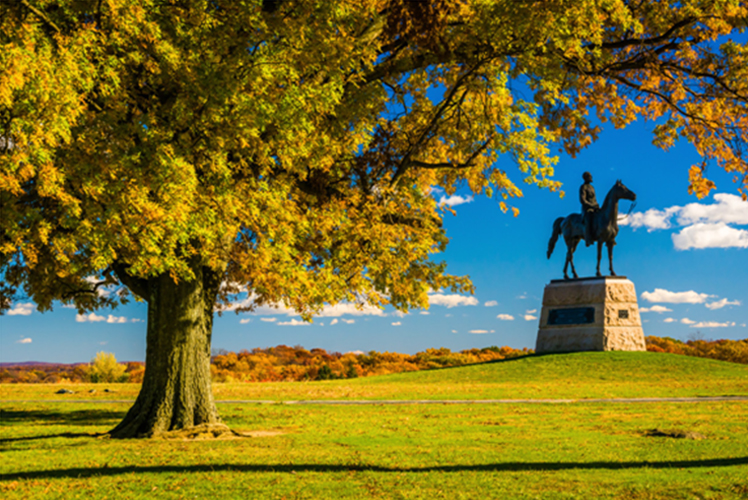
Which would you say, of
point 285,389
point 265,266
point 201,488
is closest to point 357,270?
point 265,266

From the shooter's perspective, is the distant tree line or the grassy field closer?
the grassy field

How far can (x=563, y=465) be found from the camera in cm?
877

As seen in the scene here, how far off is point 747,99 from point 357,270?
8.68m

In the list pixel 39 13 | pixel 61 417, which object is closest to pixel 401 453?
pixel 39 13

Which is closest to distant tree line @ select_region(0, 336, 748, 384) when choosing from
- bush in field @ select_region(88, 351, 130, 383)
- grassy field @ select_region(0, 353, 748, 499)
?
bush in field @ select_region(88, 351, 130, 383)

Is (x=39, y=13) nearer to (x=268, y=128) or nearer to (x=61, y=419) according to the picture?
(x=268, y=128)

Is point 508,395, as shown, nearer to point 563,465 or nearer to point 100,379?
point 563,465

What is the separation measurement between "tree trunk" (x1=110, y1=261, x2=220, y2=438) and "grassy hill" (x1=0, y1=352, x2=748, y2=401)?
823 cm

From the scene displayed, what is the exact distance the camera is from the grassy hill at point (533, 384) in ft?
69.4

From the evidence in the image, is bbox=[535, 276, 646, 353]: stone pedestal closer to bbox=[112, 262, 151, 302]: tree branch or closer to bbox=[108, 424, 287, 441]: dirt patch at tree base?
bbox=[108, 424, 287, 441]: dirt patch at tree base

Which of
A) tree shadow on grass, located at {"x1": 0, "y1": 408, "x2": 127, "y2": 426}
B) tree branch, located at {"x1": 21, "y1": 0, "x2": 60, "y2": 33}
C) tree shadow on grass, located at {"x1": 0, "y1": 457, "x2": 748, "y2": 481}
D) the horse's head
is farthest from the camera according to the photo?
the horse's head

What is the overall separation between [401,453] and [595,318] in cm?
2412

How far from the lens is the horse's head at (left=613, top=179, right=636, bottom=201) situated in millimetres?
30422

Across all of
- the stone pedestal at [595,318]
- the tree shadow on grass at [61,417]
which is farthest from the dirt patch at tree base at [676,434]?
the stone pedestal at [595,318]
